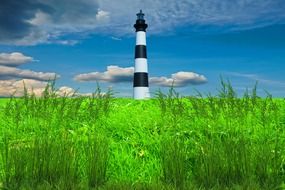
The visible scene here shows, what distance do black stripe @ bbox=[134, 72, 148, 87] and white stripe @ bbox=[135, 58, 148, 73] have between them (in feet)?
0.68

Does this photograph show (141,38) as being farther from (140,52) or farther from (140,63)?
(140,63)

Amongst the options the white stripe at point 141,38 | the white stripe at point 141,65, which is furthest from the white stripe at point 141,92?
the white stripe at point 141,38

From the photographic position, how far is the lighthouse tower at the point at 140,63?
1770 centimetres

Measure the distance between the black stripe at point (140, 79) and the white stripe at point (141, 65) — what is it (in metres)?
0.21

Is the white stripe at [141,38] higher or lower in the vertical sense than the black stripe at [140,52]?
higher

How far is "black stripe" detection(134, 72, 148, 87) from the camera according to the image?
17.8 metres

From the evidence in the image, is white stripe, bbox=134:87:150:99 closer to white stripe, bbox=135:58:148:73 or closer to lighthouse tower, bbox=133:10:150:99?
lighthouse tower, bbox=133:10:150:99

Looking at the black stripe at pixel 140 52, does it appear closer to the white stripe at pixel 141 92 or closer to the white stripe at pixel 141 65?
the white stripe at pixel 141 65

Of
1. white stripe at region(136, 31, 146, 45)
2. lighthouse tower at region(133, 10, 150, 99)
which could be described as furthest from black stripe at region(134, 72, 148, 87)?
white stripe at region(136, 31, 146, 45)

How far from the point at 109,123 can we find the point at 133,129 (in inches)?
17.3

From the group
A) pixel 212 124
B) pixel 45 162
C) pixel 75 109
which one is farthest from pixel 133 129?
pixel 45 162

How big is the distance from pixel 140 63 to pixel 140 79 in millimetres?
619

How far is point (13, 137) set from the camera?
8172mm

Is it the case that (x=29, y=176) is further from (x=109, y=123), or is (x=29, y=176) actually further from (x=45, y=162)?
(x=109, y=123)
